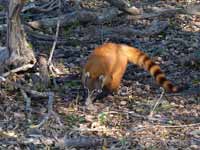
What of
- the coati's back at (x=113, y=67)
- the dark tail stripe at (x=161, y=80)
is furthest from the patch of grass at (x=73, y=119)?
the dark tail stripe at (x=161, y=80)

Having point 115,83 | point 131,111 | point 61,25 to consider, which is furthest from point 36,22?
point 131,111

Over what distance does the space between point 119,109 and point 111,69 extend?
55cm

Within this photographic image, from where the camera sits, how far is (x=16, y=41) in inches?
210

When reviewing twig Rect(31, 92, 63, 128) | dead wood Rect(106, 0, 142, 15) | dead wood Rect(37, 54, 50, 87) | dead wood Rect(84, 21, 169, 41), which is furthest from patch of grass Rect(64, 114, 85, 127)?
dead wood Rect(106, 0, 142, 15)

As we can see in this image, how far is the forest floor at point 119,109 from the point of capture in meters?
4.51

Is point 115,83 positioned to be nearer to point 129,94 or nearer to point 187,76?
point 129,94

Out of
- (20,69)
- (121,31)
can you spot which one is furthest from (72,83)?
(121,31)

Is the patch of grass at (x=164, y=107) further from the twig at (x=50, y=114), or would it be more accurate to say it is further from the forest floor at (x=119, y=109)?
the twig at (x=50, y=114)

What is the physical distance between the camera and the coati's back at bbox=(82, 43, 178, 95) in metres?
5.39

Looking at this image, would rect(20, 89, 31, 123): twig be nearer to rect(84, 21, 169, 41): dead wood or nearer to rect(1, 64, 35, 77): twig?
rect(1, 64, 35, 77): twig

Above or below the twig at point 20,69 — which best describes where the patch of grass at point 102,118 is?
below

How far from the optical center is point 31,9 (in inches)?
311

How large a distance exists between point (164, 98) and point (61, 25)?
247 centimetres

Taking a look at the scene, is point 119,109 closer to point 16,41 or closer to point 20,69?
point 20,69
